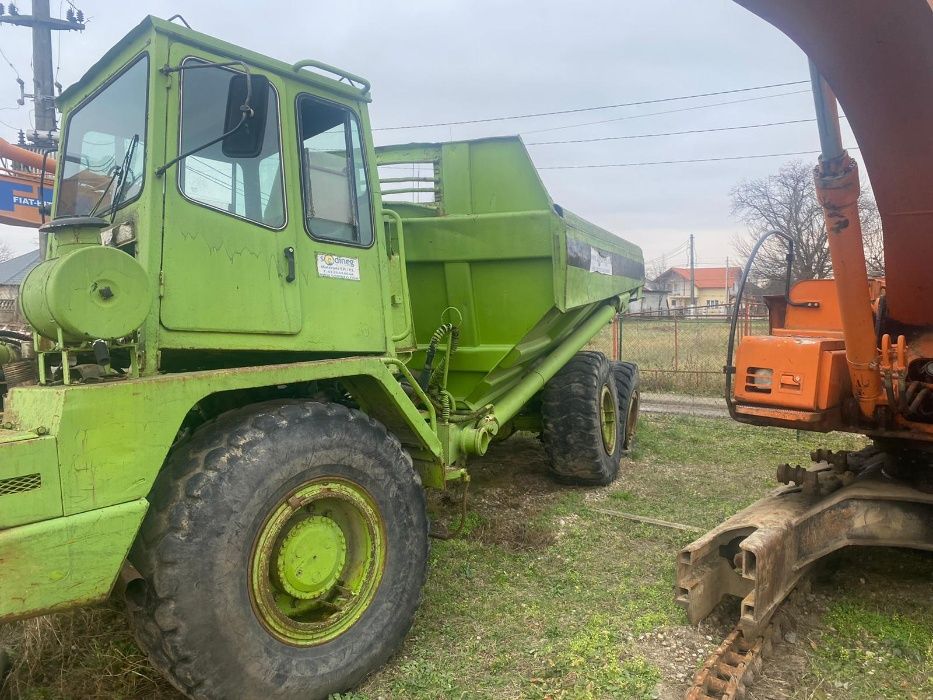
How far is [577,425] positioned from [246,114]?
4.02 m

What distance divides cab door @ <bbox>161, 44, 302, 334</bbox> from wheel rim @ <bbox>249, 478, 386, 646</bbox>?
30.9 inches

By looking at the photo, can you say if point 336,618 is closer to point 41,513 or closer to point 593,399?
point 41,513

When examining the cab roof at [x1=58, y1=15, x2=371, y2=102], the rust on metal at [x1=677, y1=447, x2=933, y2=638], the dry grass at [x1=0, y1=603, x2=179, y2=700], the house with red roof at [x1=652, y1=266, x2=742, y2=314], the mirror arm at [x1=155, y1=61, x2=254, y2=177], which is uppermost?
the house with red roof at [x1=652, y1=266, x2=742, y2=314]

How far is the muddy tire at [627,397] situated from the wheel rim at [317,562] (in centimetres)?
408

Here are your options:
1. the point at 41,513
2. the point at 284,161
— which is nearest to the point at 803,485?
the point at 284,161

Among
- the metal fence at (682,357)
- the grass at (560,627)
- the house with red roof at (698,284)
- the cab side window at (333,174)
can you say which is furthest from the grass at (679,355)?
the house with red roof at (698,284)

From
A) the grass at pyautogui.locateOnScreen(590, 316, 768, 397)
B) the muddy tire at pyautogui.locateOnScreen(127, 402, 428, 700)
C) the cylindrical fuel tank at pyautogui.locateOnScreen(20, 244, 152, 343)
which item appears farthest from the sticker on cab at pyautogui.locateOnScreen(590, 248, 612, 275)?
the grass at pyautogui.locateOnScreen(590, 316, 768, 397)

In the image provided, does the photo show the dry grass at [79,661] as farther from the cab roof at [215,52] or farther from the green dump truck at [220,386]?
the cab roof at [215,52]

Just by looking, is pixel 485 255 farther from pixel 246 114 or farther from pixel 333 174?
pixel 246 114

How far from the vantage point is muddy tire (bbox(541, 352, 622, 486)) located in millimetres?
5758

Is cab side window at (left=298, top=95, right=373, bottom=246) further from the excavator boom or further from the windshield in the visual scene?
the excavator boom

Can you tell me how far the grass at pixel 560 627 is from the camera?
114 inches

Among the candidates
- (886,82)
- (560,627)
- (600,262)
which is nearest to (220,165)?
(886,82)

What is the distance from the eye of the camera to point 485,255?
15.3 feet
